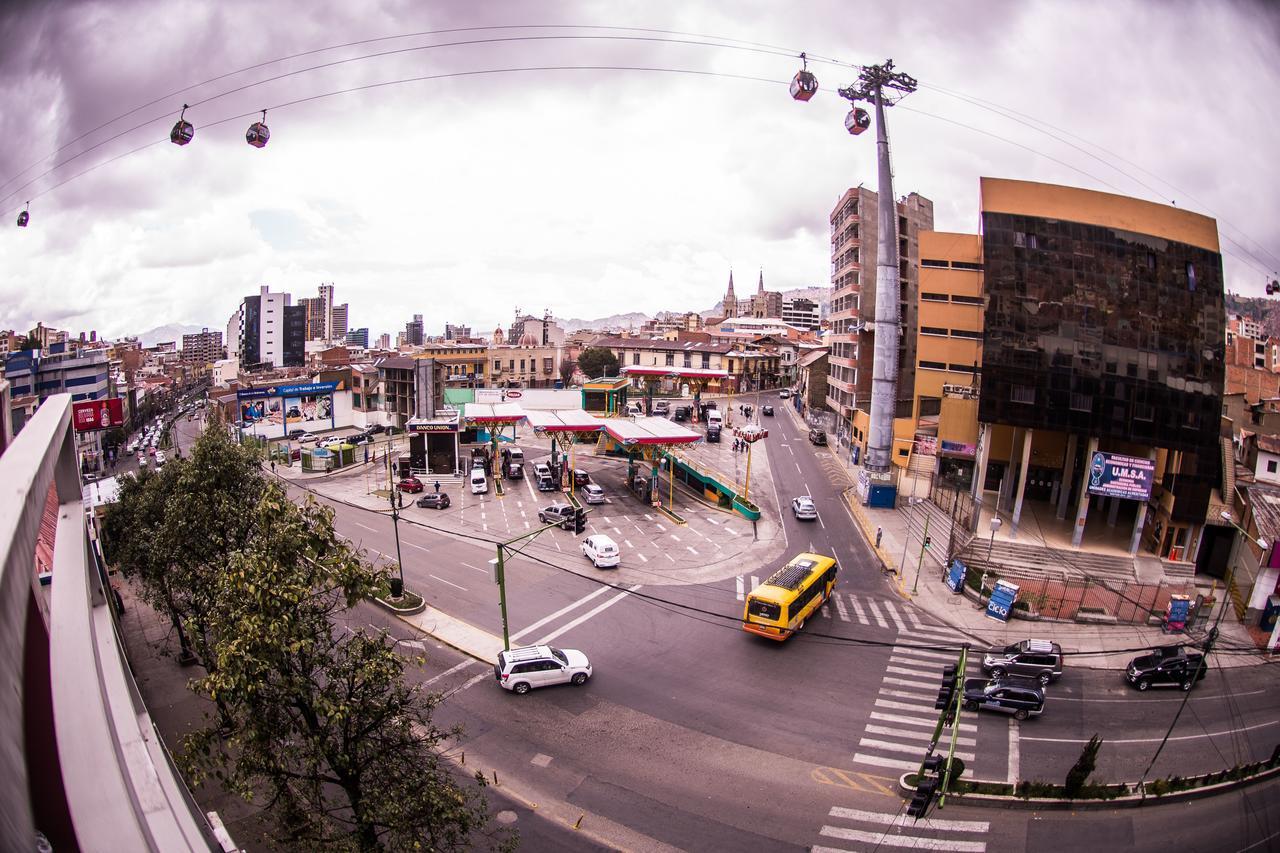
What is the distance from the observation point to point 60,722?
7.20 metres

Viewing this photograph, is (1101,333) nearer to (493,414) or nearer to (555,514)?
(555,514)

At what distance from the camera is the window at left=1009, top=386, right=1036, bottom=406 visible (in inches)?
1455

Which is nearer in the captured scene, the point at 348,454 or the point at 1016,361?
the point at 1016,361

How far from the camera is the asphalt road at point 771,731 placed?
54.1 ft

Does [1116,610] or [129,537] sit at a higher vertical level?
[129,537]

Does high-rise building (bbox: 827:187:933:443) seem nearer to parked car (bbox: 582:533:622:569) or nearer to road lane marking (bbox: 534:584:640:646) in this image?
parked car (bbox: 582:533:622:569)

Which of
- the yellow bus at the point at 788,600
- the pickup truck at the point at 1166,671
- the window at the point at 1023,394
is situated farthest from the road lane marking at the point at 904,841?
the window at the point at 1023,394

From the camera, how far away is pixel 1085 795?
17.7 m

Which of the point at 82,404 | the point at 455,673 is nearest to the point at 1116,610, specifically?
the point at 455,673

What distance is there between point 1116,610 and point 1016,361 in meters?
14.7

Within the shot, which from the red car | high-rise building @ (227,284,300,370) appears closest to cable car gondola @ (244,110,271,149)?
the red car

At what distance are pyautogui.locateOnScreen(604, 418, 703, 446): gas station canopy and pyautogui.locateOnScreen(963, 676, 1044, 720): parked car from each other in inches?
1007

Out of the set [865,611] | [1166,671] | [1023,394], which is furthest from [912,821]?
[1023,394]

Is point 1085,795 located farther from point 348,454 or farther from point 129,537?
point 348,454
